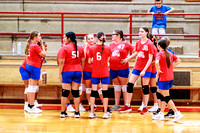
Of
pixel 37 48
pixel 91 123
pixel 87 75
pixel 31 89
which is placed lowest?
pixel 91 123

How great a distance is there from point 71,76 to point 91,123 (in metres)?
1.00

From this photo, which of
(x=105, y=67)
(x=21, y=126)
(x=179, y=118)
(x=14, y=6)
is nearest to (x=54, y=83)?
(x=105, y=67)

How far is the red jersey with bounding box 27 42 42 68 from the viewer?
277 inches

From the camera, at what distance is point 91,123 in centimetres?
596

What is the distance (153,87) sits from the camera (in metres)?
7.36

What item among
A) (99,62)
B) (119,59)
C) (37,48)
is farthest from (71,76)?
(119,59)

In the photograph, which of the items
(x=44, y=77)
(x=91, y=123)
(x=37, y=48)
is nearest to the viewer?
(x=91, y=123)

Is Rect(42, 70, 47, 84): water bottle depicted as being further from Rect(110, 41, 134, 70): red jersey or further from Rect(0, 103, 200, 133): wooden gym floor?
Rect(110, 41, 134, 70): red jersey

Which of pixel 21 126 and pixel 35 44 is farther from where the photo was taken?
pixel 35 44

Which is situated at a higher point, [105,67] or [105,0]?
[105,0]

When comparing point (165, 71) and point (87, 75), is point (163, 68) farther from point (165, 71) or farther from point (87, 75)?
point (87, 75)

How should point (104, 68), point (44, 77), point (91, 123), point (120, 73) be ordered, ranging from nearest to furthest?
1. point (91, 123)
2. point (104, 68)
3. point (120, 73)
4. point (44, 77)

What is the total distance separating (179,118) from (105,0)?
6.83m

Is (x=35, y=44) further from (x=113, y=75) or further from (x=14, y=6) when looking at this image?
(x=14, y=6)
